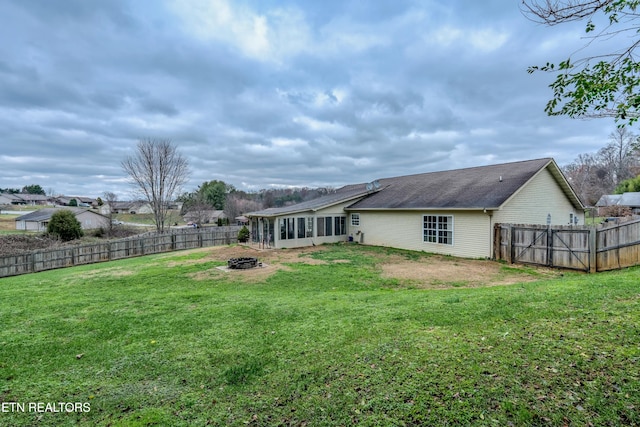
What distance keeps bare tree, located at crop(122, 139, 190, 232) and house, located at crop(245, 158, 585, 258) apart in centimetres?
1280

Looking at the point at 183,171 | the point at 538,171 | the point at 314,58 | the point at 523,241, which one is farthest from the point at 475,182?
the point at 183,171

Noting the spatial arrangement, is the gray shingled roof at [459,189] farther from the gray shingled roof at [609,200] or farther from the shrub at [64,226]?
the gray shingled roof at [609,200]

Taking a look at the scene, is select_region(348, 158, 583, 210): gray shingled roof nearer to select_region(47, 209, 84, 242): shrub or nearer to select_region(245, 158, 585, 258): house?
select_region(245, 158, 585, 258): house

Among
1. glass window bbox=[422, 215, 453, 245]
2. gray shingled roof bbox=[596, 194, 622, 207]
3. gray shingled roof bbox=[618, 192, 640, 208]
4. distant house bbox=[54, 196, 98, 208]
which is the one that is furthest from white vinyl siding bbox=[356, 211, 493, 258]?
distant house bbox=[54, 196, 98, 208]

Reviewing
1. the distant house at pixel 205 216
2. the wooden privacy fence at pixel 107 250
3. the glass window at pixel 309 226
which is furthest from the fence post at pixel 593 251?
the distant house at pixel 205 216

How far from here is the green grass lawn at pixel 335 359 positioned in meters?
2.67

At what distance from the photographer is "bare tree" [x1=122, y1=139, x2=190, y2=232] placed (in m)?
27.1

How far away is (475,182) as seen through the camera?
53.3ft

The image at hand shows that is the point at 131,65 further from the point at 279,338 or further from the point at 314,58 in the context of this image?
the point at 279,338

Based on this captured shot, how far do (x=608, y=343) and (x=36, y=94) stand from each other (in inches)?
1048

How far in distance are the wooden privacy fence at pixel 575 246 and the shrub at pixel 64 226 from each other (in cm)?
3527

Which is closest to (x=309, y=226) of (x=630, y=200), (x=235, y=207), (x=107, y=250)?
(x=107, y=250)

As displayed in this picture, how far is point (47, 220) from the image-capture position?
36.5 meters

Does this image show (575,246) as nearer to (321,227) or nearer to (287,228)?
(321,227)
